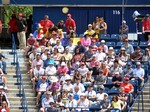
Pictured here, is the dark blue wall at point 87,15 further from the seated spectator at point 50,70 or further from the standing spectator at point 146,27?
the seated spectator at point 50,70

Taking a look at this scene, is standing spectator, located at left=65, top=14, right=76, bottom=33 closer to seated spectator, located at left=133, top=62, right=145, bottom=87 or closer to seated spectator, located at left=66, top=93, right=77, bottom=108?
seated spectator, located at left=133, top=62, right=145, bottom=87

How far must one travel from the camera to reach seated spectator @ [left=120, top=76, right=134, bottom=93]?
3504cm

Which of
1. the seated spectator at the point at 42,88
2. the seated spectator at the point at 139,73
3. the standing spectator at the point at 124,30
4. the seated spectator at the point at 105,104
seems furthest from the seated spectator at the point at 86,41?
the seated spectator at the point at 105,104

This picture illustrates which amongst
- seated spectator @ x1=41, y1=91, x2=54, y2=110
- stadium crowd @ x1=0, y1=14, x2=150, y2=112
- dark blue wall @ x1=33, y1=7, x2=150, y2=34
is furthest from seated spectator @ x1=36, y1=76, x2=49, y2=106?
dark blue wall @ x1=33, y1=7, x2=150, y2=34

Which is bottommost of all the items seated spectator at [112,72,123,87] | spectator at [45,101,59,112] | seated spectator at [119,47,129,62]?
spectator at [45,101,59,112]

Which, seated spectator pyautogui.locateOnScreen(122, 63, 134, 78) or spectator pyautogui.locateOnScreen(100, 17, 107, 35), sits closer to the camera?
seated spectator pyautogui.locateOnScreen(122, 63, 134, 78)

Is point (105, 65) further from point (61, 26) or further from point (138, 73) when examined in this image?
point (61, 26)

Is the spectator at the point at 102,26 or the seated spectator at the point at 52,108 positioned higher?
the spectator at the point at 102,26

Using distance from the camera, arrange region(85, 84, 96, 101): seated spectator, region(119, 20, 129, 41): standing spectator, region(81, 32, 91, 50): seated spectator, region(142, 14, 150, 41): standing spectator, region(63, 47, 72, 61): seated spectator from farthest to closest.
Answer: region(119, 20, 129, 41): standing spectator < region(142, 14, 150, 41): standing spectator < region(81, 32, 91, 50): seated spectator < region(63, 47, 72, 61): seated spectator < region(85, 84, 96, 101): seated spectator

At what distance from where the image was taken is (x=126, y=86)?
35156 mm

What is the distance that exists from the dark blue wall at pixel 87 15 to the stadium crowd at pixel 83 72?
14.0 ft

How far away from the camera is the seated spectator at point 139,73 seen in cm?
3603

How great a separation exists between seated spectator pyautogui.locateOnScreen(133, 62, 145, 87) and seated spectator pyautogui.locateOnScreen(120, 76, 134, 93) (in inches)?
34.0

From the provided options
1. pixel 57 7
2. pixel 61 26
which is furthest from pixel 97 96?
pixel 57 7
